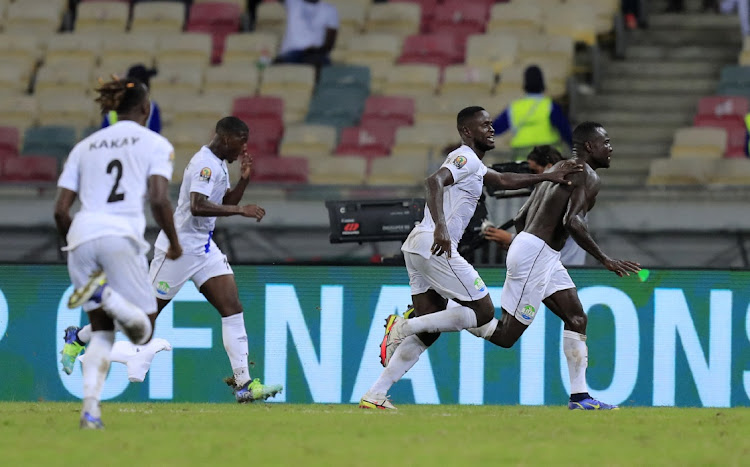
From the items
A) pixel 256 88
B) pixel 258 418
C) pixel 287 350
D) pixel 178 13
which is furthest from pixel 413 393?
pixel 178 13

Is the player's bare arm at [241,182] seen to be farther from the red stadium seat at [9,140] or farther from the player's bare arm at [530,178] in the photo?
the red stadium seat at [9,140]

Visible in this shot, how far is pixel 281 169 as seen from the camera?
1603 cm

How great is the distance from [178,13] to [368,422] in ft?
42.0

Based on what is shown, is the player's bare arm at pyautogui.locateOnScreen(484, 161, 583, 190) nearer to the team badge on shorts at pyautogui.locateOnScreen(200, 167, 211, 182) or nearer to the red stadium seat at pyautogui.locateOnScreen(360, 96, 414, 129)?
the team badge on shorts at pyautogui.locateOnScreen(200, 167, 211, 182)

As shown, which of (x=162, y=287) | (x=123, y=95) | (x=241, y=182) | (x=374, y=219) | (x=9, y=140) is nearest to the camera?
(x=123, y=95)

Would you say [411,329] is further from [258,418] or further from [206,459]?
[206,459]

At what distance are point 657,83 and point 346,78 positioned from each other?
4069 mm

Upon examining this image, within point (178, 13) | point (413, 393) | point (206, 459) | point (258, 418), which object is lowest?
point (413, 393)

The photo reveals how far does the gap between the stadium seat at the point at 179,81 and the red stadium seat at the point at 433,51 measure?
2.71 metres

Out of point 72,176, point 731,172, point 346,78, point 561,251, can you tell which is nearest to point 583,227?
point 561,251

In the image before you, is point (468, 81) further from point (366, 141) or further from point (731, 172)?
point (731, 172)

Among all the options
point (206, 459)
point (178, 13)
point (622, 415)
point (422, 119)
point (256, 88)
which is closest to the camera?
point (206, 459)

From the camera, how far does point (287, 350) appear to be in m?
11.9

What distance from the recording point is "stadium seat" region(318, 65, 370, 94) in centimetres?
1814
